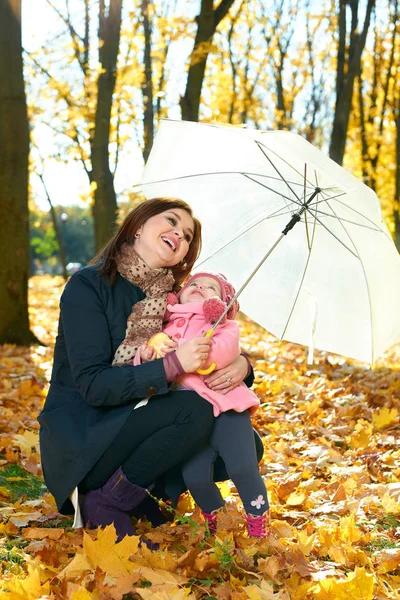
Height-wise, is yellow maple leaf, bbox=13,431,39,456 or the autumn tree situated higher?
the autumn tree

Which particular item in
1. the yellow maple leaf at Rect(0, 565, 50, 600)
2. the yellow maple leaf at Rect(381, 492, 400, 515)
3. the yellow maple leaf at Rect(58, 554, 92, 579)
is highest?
the yellow maple leaf at Rect(0, 565, 50, 600)

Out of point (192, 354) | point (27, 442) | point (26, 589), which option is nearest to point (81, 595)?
point (26, 589)

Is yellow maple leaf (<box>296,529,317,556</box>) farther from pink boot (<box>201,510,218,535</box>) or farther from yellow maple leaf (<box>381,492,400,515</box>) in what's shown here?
yellow maple leaf (<box>381,492,400,515</box>)

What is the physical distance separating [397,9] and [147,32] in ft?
22.9

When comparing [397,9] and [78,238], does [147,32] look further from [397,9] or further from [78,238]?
[78,238]

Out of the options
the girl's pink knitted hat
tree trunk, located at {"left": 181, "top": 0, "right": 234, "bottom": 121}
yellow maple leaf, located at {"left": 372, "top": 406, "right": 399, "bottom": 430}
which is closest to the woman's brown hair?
the girl's pink knitted hat

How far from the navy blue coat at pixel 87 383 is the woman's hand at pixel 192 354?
0.09m

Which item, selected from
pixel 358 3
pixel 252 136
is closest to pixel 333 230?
pixel 252 136

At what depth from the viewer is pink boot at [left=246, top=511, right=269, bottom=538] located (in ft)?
8.53

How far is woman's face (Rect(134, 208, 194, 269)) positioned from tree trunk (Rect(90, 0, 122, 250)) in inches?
266

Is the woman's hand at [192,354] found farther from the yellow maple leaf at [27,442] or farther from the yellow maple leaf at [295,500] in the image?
the yellow maple leaf at [27,442]

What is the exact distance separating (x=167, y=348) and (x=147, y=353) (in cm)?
8

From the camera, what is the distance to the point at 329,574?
2301mm

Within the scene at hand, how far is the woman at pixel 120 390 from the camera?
2.55 meters
